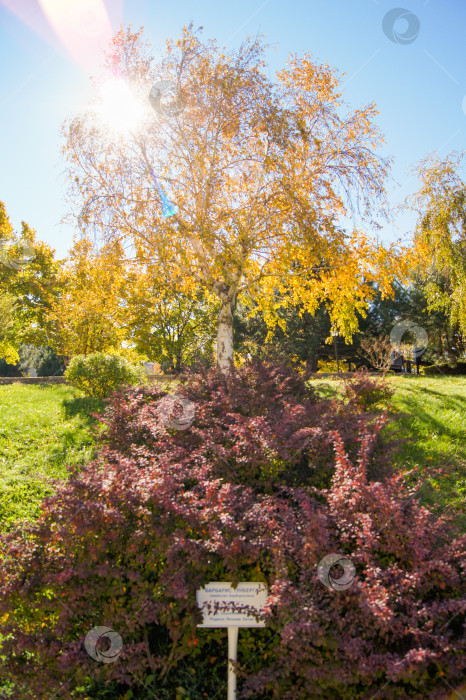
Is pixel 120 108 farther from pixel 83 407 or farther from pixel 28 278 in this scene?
pixel 28 278

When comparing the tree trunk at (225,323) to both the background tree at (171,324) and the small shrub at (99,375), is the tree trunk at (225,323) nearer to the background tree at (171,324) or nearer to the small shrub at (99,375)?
the small shrub at (99,375)

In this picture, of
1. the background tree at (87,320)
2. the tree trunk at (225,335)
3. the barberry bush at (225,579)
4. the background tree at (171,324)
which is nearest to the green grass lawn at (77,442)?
the barberry bush at (225,579)

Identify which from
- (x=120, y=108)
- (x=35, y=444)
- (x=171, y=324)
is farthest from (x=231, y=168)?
(x=171, y=324)

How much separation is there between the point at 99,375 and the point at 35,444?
4.04 metres

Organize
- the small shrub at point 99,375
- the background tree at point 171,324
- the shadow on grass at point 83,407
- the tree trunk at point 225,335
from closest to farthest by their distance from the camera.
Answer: the shadow on grass at point 83,407, the tree trunk at point 225,335, the small shrub at point 99,375, the background tree at point 171,324

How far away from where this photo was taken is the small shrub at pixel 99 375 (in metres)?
11.0

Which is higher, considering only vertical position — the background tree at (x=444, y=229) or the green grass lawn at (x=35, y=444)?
the background tree at (x=444, y=229)

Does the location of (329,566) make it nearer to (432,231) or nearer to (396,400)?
(396,400)

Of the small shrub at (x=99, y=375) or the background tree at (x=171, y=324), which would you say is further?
the background tree at (x=171, y=324)

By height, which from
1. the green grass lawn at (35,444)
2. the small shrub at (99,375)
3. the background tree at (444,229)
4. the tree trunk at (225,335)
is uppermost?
the background tree at (444,229)

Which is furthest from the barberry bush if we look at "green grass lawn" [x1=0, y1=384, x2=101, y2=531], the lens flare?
the lens flare

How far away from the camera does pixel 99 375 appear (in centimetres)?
1102

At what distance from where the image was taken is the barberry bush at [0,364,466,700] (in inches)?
88.4

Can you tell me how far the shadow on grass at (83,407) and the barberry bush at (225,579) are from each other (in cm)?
557
